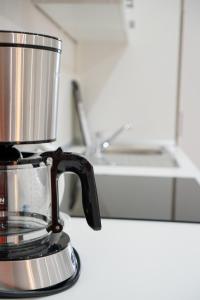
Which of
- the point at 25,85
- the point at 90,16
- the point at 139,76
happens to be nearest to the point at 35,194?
the point at 25,85

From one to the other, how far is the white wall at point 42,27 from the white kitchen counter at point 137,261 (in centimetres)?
53

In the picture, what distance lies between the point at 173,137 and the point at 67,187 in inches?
48.9

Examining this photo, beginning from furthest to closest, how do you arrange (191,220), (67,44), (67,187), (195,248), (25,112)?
(67,44) < (67,187) < (191,220) < (195,248) < (25,112)

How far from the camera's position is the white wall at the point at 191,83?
7.31 ft

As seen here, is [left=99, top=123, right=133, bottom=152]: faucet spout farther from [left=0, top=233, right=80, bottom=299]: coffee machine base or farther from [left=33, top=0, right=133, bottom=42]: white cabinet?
[left=0, top=233, right=80, bottom=299]: coffee machine base

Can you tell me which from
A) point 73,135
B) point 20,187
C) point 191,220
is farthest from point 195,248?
point 73,135

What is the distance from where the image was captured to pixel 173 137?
230cm

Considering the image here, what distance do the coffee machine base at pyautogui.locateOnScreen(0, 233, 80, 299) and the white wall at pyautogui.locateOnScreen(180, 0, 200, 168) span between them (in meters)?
1.87

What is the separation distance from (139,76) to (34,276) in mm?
1864

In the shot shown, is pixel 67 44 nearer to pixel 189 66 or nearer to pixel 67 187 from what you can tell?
pixel 189 66

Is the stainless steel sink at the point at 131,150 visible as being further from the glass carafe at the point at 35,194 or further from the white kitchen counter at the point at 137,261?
the glass carafe at the point at 35,194

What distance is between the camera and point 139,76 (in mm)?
2248

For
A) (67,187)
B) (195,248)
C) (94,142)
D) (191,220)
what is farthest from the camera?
(94,142)

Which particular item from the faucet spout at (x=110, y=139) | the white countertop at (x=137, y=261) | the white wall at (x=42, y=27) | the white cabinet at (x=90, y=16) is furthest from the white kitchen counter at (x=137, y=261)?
the faucet spout at (x=110, y=139)
